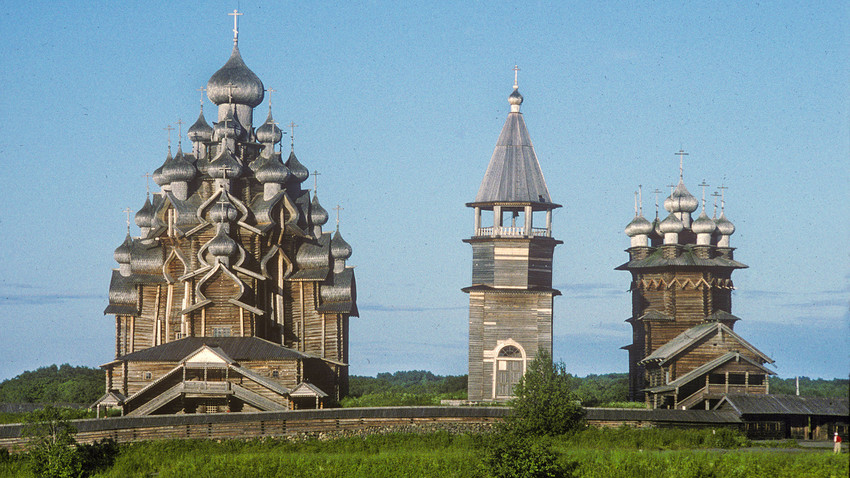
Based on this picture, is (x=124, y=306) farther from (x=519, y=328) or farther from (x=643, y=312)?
(x=643, y=312)

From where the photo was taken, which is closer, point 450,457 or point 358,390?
point 450,457

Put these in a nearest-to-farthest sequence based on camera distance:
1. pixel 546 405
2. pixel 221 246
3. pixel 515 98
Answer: pixel 546 405 < pixel 221 246 < pixel 515 98

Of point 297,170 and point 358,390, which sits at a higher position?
point 297,170

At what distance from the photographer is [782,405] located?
1543 inches

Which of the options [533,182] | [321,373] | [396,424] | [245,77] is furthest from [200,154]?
[396,424]

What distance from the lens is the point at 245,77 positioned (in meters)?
50.2

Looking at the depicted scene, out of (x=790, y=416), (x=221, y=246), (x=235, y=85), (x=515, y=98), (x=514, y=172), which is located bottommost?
(x=790, y=416)

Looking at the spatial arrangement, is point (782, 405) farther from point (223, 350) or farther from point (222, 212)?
point (222, 212)

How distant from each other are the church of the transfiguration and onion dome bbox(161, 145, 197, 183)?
33.1 feet

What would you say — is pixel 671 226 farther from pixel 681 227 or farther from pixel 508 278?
pixel 508 278

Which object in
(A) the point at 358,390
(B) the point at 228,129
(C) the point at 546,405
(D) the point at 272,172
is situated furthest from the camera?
(A) the point at 358,390

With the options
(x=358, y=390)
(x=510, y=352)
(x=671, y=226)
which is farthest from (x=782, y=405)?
(x=358, y=390)

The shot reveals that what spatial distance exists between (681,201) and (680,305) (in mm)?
4121

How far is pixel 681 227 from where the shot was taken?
48.9 m
